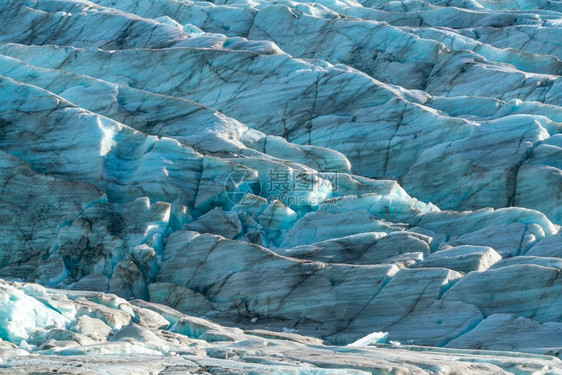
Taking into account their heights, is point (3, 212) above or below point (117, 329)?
below

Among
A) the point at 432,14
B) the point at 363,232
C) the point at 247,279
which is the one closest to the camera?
the point at 247,279

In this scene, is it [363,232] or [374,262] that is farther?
[363,232]

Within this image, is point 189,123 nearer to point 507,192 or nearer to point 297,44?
point 507,192

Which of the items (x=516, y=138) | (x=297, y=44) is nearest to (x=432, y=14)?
(x=297, y=44)

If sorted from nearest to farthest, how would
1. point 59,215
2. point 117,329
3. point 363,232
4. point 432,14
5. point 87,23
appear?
point 117,329
point 363,232
point 59,215
point 87,23
point 432,14

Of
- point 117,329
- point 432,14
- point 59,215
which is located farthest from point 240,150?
point 432,14

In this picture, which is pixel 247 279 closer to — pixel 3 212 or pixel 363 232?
pixel 363 232
